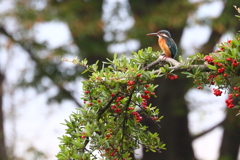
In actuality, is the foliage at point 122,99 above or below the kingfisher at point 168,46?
below

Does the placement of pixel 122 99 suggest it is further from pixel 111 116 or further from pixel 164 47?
pixel 164 47

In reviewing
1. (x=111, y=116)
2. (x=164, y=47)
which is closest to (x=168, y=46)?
(x=164, y=47)

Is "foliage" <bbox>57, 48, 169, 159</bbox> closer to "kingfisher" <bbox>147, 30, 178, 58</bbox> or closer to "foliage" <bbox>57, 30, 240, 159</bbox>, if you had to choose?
"foliage" <bbox>57, 30, 240, 159</bbox>

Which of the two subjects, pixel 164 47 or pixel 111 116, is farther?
pixel 164 47

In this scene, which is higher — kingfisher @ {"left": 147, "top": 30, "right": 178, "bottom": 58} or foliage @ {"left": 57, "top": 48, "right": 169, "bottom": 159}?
kingfisher @ {"left": 147, "top": 30, "right": 178, "bottom": 58}

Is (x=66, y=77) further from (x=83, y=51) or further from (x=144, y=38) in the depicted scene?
(x=144, y=38)

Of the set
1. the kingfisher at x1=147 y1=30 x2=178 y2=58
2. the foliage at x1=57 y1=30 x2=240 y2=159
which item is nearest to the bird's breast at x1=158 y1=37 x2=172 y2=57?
the kingfisher at x1=147 y1=30 x2=178 y2=58

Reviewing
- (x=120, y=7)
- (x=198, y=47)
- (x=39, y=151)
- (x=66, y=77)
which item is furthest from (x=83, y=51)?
(x=39, y=151)

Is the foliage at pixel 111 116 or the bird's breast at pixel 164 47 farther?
the bird's breast at pixel 164 47

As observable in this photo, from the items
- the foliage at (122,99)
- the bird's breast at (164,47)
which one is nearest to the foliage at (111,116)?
the foliage at (122,99)

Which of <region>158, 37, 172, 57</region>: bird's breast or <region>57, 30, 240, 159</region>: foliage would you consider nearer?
<region>57, 30, 240, 159</region>: foliage

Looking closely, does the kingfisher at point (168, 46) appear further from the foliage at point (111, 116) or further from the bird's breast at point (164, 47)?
the foliage at point (111, 116)

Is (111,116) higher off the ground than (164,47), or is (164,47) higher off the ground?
(164,47)

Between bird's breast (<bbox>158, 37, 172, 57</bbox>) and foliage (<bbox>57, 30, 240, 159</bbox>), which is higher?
bird's breast (<bbox>158, 37, 172, 57</bbox>)
